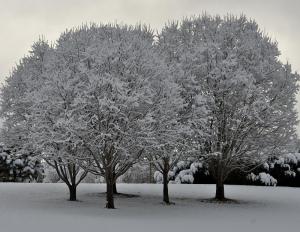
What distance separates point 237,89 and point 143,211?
7853 mm

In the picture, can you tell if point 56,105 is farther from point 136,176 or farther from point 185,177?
point 136,176

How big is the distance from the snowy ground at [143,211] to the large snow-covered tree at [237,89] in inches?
115

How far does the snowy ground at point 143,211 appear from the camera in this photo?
1459 centimetres

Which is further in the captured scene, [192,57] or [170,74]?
[192,57]

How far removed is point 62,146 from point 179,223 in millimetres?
7175

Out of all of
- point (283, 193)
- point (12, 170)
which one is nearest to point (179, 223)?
point (283, 193)

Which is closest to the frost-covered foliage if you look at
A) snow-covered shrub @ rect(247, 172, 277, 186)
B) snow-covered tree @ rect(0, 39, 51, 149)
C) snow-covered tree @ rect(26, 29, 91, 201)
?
snow-covered tree @ rect(0, 39, 51, 149)

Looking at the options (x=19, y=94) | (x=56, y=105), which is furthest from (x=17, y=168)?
(x=56, y=105)

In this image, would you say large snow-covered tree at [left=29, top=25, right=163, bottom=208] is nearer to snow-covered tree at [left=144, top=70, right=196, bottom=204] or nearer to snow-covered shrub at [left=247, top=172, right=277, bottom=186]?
snow-covered tree at [left=144, top=70, right=196, bottom=204]

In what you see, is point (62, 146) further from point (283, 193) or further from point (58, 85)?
point (283, 193)

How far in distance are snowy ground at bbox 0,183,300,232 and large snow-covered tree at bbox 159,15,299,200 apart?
2923 mm

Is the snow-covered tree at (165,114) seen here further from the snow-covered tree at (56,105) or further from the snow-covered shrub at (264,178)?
the snow-covered shrub at (264,178)

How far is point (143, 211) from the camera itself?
19.3 meters

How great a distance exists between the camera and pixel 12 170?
1503 inches
